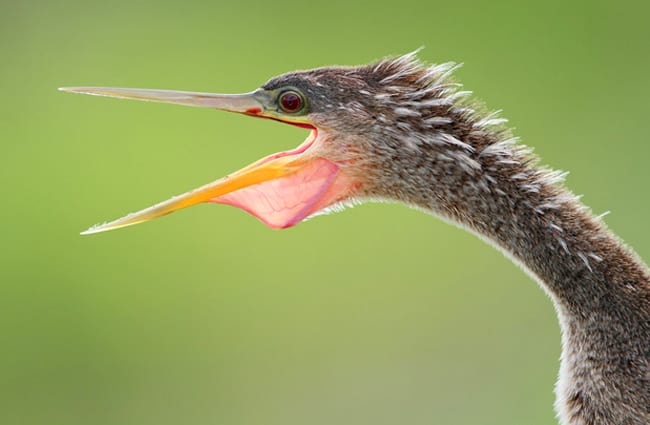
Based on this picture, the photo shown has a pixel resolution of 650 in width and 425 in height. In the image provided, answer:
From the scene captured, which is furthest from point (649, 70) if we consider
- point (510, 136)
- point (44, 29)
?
point (510, 136)

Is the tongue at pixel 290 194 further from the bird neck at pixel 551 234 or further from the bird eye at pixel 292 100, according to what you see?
the bird neck at pixel 551 234

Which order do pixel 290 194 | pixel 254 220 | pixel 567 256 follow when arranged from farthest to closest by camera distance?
pixel 254 220
pixel 290 194
pixel 567 256

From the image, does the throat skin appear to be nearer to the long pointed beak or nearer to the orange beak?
the orange beak

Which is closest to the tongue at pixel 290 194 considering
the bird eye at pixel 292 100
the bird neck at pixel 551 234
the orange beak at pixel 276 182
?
the orange beak at pixel 276 182

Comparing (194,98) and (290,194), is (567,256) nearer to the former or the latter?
(290,194)

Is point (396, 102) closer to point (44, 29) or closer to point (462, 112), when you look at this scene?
point (462, 112)

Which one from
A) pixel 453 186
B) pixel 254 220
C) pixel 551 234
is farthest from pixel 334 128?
pixel 254 220

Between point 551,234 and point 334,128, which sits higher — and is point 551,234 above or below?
below
